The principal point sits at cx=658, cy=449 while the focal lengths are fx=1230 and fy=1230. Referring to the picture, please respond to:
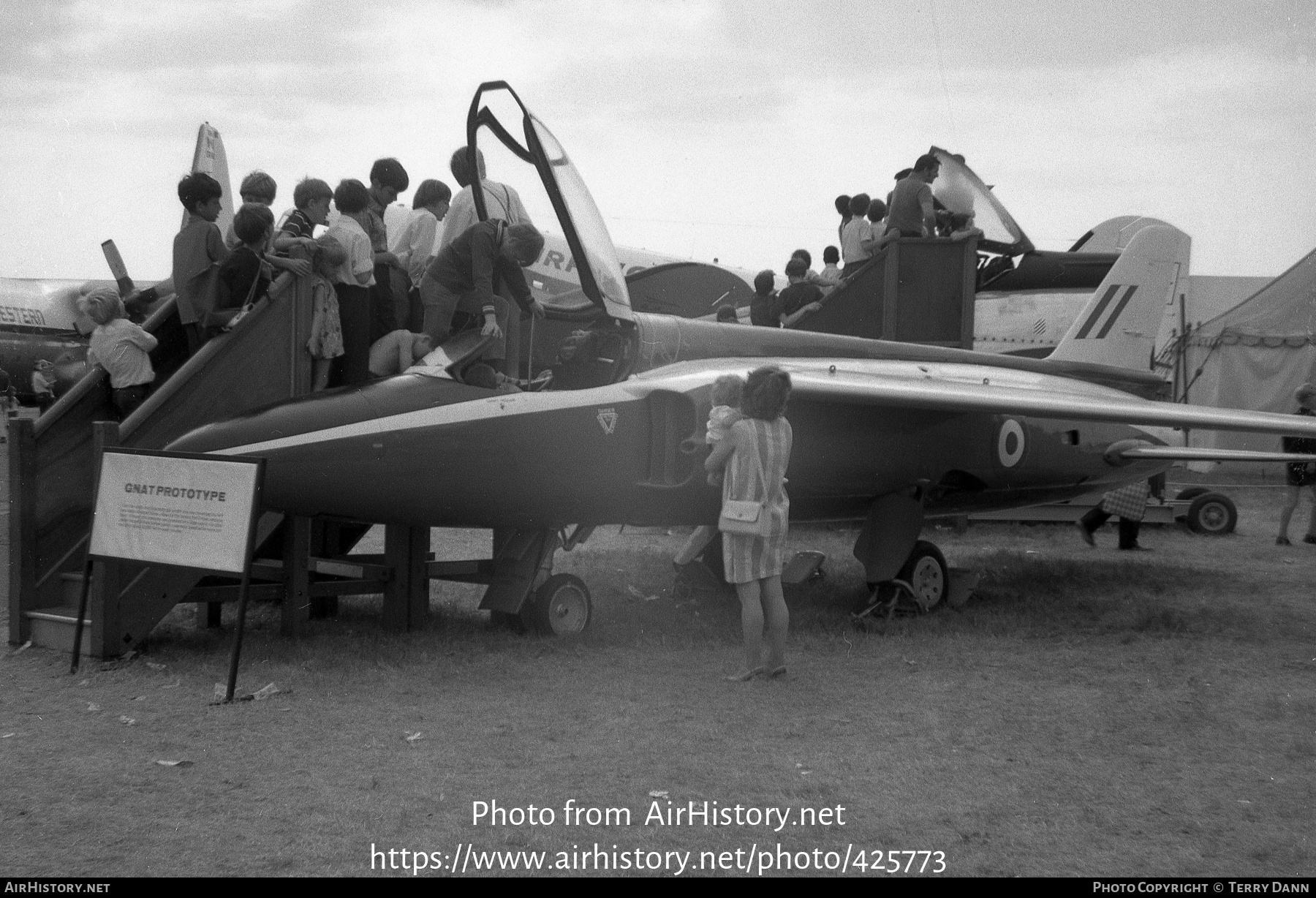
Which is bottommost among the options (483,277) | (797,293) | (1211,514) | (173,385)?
(1211,514)

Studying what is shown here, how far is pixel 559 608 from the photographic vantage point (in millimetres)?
7871

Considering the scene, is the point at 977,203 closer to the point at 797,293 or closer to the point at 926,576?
the point at 797,293

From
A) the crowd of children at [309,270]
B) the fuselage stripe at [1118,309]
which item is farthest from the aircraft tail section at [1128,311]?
the crowd of children at [309,270]

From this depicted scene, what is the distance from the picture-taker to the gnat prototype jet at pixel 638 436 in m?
6.75

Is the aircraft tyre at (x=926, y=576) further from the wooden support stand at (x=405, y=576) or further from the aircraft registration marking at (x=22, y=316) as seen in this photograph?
the aircraft registration marking at (x=22, y=316)

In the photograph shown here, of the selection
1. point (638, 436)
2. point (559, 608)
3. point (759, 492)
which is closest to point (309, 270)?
point (638, 436)

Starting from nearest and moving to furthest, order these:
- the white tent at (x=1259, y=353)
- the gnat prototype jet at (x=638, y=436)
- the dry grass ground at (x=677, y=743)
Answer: the dry grass ground at (x=677, y=743) → the gnat prototype jet at (x=638, y=436) → the white tent at (x=1259, y=353)

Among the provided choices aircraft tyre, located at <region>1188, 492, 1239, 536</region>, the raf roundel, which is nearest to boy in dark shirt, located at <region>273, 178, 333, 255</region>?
the raf roundel

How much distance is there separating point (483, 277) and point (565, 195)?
739 millimetres

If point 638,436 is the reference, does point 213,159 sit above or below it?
above

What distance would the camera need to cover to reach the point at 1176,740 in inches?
220

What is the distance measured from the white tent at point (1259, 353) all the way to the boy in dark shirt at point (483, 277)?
53.4ft

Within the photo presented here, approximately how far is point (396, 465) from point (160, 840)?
10.1 ft

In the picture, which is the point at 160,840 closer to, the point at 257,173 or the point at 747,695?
the point at 747,695
